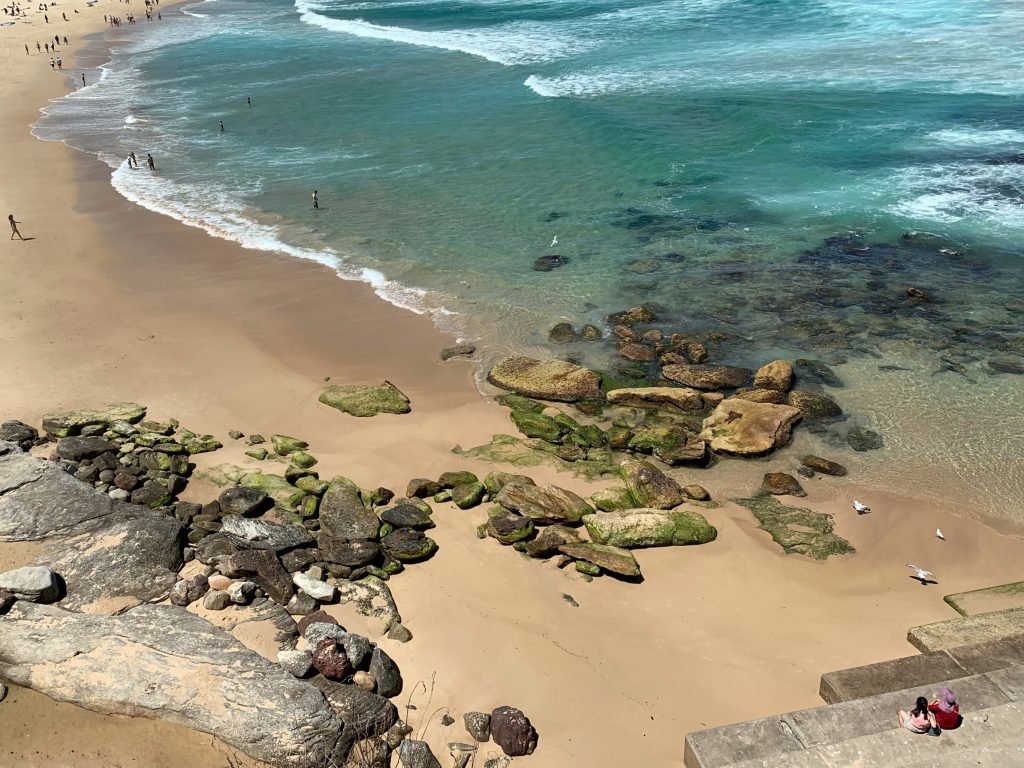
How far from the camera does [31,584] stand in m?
11.5

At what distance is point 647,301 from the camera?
2269cm

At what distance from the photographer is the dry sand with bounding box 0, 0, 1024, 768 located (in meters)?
10.5

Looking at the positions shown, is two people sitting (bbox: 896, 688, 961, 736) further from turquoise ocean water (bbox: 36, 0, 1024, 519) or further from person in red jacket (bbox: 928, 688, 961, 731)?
turquoise ocean water (bbox: 36, 0, 1024, 519)

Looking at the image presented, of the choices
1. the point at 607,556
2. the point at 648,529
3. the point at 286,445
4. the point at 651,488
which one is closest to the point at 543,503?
the point at 607,556

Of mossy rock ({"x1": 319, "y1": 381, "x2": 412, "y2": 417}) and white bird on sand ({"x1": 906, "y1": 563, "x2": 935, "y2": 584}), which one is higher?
mossy rock ({"x1": 319, "y1": 381, "x2": 412, "y2": 417})

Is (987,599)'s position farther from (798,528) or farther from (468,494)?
(468,494)

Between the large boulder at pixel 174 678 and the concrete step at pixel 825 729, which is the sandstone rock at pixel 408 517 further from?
the concrete step at pixel 825 729

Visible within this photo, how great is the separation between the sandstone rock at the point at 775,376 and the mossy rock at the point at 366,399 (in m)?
8.53

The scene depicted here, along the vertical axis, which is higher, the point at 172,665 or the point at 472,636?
the point at 172,665

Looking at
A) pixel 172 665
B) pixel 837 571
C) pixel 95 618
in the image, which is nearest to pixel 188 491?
pixel 95 618

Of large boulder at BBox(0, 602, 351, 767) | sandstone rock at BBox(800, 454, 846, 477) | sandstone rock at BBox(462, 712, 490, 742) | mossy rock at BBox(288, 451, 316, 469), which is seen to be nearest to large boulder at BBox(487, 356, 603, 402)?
sandstone rock at BBox(800, 454, 846, 477)

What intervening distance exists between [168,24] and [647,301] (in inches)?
2938

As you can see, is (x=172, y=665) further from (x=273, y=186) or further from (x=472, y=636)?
(x=273, y=186)

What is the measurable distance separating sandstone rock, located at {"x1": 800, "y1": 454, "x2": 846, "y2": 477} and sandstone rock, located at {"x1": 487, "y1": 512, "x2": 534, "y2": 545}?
627 centimetres
